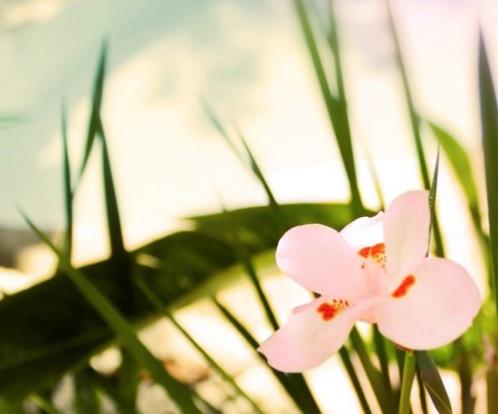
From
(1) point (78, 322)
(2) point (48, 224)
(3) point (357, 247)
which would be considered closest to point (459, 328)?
(3) point (357, 247)

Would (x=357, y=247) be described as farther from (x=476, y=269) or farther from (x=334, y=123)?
(x=476, y=269)

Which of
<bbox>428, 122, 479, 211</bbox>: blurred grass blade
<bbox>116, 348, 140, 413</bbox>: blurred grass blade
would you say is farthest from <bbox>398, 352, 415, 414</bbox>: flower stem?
<bbox>428, 122, 479, 211</bbox>: blurred grass blade

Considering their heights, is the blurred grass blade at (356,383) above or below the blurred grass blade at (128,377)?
above

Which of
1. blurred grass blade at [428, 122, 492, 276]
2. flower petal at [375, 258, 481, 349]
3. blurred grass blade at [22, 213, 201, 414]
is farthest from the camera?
blurred grass blade at [428, 122, 492, 276]

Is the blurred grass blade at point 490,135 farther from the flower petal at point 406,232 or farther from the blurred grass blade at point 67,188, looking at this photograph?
the blurred grass blade at point 67,188

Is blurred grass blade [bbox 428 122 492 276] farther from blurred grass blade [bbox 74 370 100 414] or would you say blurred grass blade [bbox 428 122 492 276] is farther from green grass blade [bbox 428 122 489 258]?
blurred grass blade [bbox 74 370 100 414]

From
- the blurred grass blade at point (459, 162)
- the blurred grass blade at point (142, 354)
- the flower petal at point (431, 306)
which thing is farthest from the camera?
the blurred grass blade at point (459, 162)

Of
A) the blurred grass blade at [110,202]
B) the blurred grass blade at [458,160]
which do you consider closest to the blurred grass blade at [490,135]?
the blurred grass blade at [110,202]
